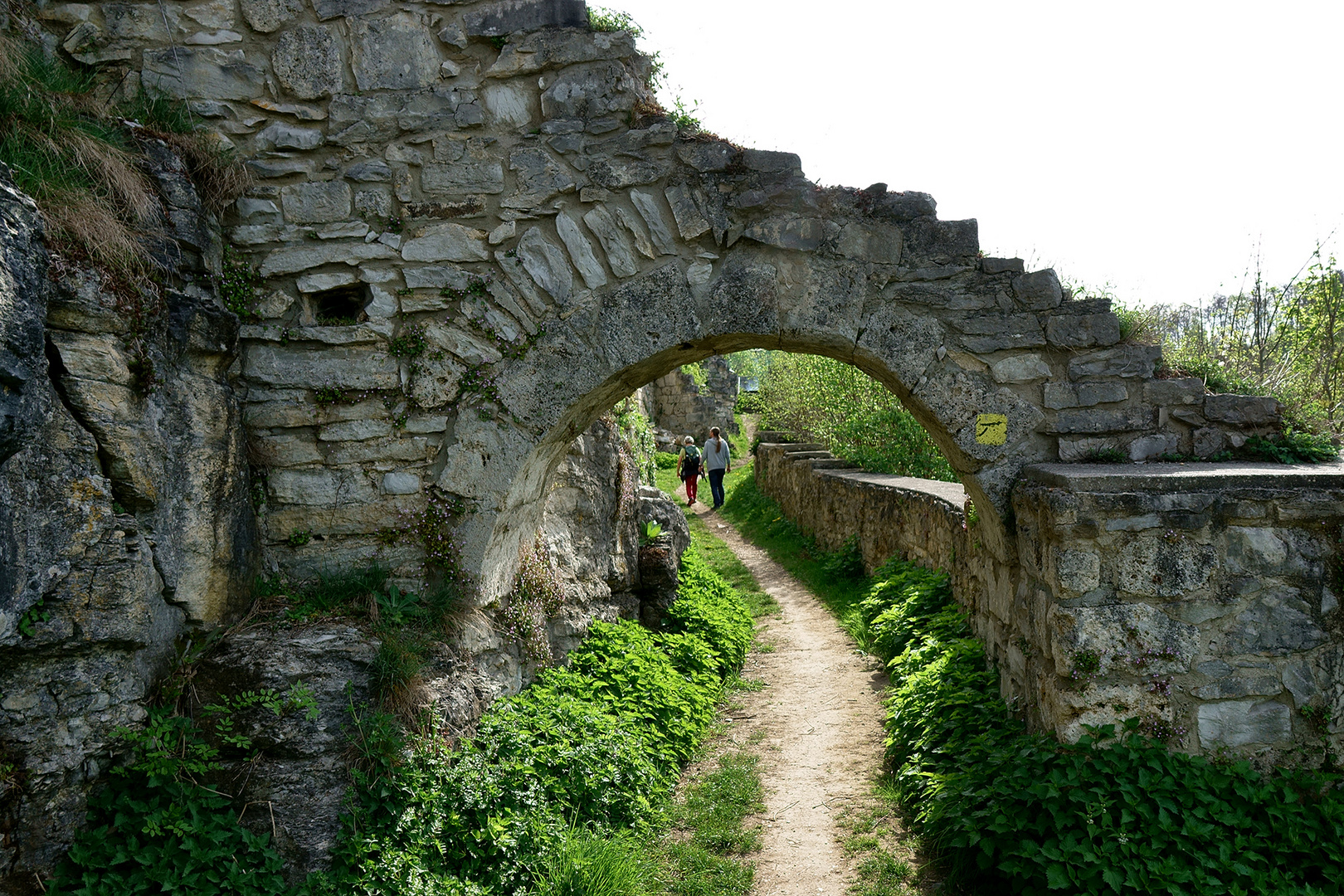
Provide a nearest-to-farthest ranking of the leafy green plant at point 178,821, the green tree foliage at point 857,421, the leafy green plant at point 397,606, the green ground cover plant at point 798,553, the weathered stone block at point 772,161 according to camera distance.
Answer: the leafy green plant at point 178,821 → the leafy green plant at point 397,606 → the weathered stone block at point 772,161 → the green ground cover plant at point 798,553 → the green tree foliage at point 857,421

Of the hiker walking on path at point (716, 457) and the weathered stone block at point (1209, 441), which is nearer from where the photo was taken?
the weathered stone block at point (1209, 441)

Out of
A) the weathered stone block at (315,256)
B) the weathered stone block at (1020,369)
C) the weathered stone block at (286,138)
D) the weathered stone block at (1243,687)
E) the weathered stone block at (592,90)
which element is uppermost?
the weathered stone block at (592,90)

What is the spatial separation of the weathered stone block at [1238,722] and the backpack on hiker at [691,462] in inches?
419

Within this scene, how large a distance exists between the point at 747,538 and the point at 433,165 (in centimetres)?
900

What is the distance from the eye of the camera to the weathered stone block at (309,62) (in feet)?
12.6

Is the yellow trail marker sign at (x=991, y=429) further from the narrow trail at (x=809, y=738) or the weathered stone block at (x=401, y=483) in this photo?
the weathered stone block at (x=401, y=483)

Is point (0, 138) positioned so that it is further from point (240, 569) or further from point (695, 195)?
point (695, 195)

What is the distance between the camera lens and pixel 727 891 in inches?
147

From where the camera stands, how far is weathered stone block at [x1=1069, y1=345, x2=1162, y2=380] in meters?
3.81

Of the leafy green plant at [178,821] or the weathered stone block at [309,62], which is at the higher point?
the weathered stone block at [309,62]

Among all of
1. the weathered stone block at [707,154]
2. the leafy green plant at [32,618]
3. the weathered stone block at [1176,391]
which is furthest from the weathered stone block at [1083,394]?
the leafy green plant at [32,618]

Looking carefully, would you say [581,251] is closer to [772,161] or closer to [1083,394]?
[772,161]

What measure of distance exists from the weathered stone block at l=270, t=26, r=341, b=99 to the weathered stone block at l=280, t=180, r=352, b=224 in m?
0.45

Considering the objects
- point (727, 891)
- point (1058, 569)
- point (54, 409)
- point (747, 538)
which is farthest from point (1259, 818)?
point (747, 538)
